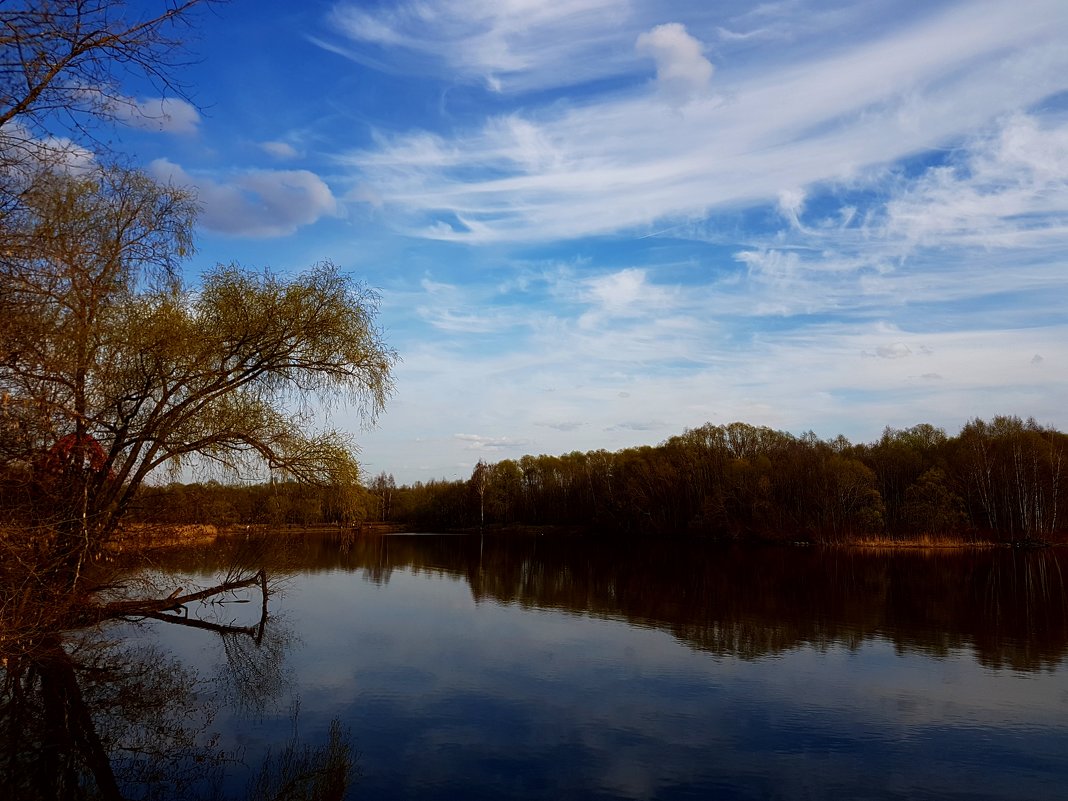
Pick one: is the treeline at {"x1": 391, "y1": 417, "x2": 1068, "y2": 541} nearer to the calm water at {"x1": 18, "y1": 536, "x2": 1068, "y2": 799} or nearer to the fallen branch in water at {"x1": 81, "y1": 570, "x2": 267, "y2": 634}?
the calm water at {"x1": 18, "y1": 536, "x2": 1068, "y2": 799}

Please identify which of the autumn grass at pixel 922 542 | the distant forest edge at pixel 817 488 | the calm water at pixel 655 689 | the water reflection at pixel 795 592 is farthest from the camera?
the distant forest edge at pixel 817 488

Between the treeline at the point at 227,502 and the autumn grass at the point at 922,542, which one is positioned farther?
the autumn grass at the point at 922,542

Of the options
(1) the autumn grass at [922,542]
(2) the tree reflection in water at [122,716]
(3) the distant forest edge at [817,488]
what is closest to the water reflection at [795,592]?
(1) the autumn grass at [922,542]

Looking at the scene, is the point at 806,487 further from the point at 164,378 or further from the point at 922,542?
the point at 164,378

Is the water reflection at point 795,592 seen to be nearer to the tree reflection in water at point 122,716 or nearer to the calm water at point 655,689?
the calm water at point 655,689

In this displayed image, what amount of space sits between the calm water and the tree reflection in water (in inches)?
8.1

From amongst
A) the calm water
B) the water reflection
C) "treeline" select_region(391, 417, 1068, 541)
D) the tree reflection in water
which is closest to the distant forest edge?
"treeline" select_region(391, 417, 1068, 541)

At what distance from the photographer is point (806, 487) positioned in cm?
6203

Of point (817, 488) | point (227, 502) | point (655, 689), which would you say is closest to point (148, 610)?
point (227, 502)

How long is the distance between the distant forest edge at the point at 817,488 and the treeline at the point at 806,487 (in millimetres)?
117

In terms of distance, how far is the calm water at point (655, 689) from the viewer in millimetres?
9109

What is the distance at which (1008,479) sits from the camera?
54.8 meters

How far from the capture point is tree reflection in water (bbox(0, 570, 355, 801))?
8.63 metres

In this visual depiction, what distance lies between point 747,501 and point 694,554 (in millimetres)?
20438
